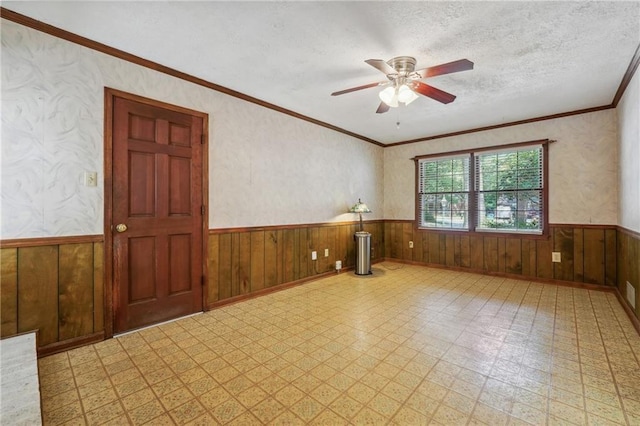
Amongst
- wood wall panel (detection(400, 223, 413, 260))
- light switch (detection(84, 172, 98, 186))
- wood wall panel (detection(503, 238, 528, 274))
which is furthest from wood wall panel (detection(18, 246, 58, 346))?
wood wall panel (detection(503, 238, 528, 274))

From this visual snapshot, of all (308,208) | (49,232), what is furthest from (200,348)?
(308,208)

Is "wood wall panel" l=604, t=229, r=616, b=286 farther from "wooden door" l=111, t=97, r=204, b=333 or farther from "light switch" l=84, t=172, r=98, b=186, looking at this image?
"light switch" l=84, t=172, r=98, b=186

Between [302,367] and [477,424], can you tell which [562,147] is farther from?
[302,367]

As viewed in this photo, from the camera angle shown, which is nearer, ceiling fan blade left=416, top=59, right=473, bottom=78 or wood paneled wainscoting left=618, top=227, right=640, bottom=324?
ceiling fan blade left=416, top=59, right=473, bottom=78

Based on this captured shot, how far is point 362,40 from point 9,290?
131 inches

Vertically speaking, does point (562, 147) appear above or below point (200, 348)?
above

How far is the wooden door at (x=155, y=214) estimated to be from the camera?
2.64m

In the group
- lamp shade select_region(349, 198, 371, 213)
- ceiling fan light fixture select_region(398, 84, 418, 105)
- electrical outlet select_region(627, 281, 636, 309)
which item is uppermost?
ceiling fan light fixture select_region(398, 84, 418, 105)

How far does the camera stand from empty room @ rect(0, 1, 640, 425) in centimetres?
187

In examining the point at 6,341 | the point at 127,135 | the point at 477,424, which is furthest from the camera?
the point at 127,135

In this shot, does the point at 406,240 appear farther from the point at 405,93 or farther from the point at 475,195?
the point at 405,93

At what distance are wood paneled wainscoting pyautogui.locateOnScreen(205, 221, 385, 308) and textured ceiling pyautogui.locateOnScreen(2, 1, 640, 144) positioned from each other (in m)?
1.82

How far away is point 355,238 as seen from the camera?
5055 mm

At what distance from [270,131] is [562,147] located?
14.2 feet
